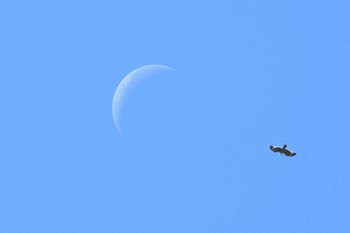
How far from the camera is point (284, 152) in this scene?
1196 inches
